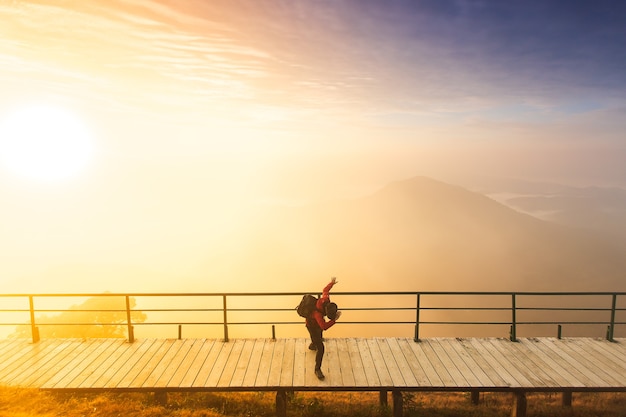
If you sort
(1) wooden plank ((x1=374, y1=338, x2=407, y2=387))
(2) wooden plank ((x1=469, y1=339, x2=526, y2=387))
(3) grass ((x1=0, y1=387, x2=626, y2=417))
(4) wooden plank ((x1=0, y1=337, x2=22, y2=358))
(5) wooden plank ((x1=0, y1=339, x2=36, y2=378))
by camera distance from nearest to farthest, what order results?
(3) grass ((x1=0, y1=387, x2=626, y2=417)) → (1) wooden plank ((x1=374, y1=338, x2=407, y2=387)) → (2) wooden plank ((x1=469, y1=339, x2=526, y2=387)) → (5) wooden plank ((x1=0, y1=339, x2=36, y2=378)) → (4) wooden plank ((x1=0, y1=337, x2=22, y2=358))

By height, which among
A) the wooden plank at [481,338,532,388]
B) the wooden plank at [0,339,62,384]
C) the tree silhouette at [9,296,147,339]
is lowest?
the tree silhouette at [9,296,147,339]

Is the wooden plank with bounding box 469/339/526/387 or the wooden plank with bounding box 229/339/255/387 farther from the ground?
the wooden plank with bounding box 229/339/255/387

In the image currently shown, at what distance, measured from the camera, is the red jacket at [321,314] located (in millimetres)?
8664

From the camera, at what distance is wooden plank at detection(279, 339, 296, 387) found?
867 cm

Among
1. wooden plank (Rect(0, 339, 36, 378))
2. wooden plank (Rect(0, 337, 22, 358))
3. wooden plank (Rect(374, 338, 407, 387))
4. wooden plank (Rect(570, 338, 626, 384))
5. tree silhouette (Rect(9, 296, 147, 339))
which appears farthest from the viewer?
tree silhouette (Rect(9, 296, 147, 339))

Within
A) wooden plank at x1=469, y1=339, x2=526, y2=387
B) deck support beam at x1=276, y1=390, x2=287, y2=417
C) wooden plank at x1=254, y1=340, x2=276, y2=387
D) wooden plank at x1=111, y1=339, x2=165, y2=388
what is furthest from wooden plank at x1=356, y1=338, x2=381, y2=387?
wooden plank at x1=111, y1=339, x2=165, y2=388

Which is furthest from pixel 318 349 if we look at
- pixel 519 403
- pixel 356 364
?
pixel 519 403

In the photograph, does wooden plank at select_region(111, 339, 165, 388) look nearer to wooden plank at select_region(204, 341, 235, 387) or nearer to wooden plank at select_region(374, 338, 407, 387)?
wooden plank at select_region(204, 341, 235, 387)

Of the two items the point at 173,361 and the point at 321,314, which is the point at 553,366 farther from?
the point at 173,361

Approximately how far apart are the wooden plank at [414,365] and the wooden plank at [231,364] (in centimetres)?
379

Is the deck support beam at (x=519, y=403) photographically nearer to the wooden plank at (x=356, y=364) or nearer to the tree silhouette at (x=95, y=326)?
the wooden plank at (x=356, y=364)

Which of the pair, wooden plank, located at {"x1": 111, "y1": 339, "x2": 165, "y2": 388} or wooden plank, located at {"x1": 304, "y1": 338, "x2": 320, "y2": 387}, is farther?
wooden plank, located at {"x1": 111, "y1": 339, "x2": 165, "y2": 388}

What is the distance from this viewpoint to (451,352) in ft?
32.5

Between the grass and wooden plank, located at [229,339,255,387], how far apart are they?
750 mm
